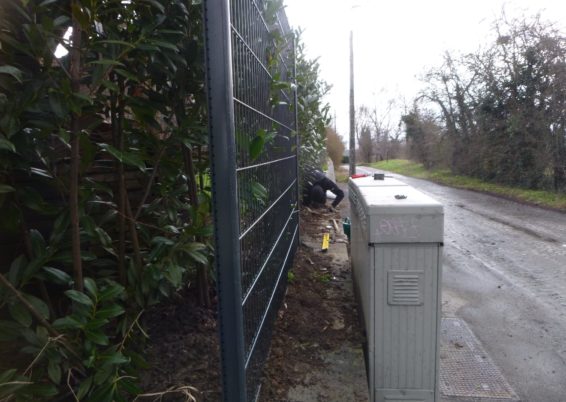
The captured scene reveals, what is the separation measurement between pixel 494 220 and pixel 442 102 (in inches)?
636

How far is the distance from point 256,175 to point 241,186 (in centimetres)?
52

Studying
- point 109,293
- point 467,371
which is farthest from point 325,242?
point 109,293

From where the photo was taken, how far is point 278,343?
3.57 metres

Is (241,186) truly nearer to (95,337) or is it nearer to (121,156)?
(121,156)

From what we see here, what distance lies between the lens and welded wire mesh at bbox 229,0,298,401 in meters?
2.31

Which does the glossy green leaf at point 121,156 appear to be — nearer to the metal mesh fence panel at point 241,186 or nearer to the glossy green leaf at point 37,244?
the metal mesh fence panel at point 241,186

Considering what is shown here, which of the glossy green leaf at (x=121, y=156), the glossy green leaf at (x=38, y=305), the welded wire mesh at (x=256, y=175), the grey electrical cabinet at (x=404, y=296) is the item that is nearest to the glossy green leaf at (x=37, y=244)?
the glossy green leaf at (x=38, y=305)

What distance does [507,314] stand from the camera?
5.15 metres

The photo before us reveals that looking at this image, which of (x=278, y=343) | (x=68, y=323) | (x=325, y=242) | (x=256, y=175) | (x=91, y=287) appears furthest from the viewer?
(x=325, y=242)

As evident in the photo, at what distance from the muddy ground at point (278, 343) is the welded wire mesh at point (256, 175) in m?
0.22

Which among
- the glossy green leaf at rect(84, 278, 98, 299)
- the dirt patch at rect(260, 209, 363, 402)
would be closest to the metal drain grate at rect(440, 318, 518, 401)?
the dirt patch at rect(260, 209, 363, 402)

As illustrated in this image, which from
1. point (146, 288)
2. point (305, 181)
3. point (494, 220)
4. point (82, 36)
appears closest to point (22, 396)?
point (146, 288)

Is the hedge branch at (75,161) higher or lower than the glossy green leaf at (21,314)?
higher

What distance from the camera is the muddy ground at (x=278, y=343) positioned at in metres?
2.63
